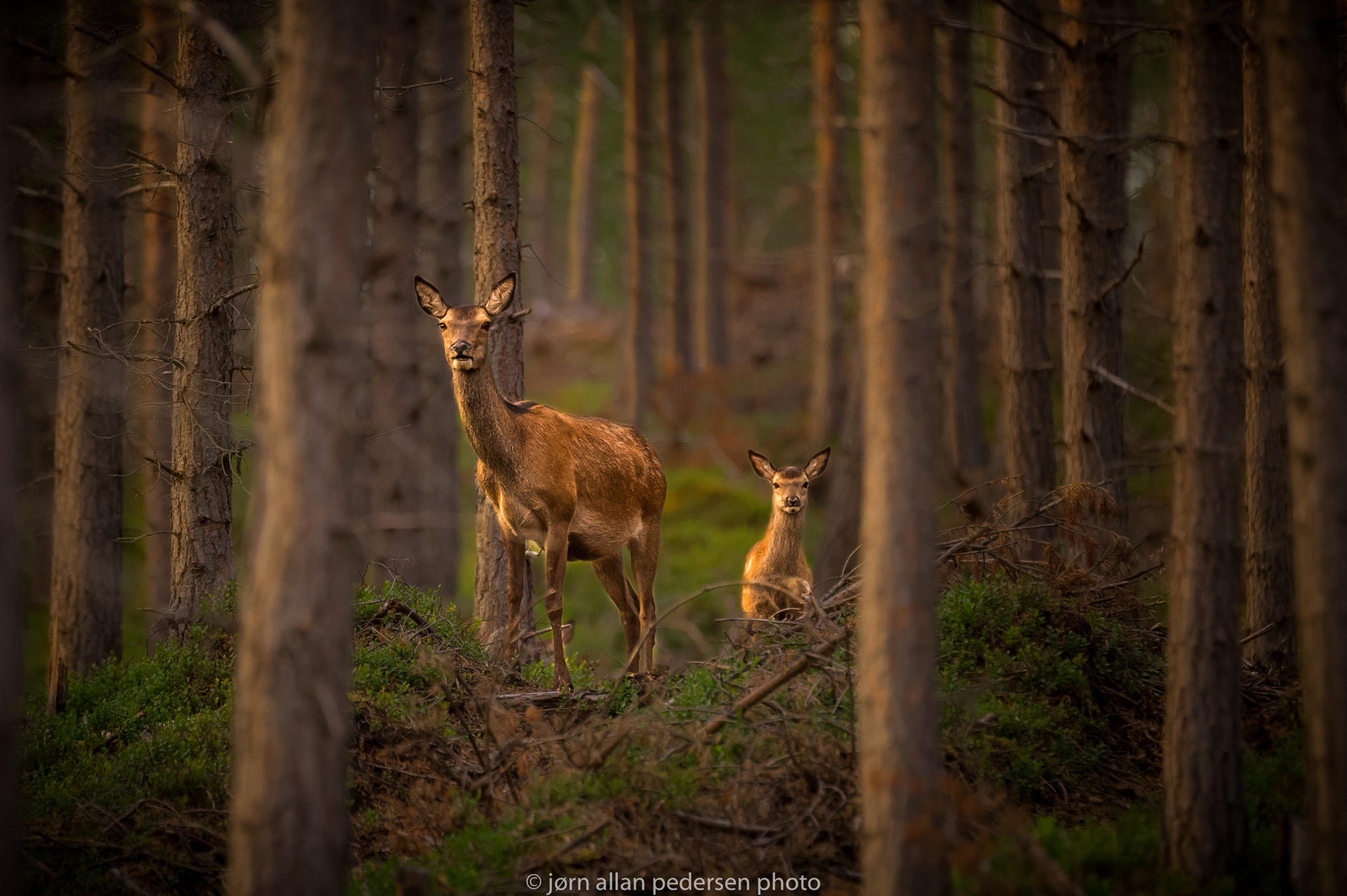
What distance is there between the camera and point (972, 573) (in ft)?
31.9

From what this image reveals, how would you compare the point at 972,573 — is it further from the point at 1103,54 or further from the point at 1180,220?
the point at 1103,54

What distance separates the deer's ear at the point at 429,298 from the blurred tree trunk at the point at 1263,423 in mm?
7016

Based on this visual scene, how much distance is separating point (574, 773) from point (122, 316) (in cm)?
835

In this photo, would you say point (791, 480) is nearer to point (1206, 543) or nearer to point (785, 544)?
point (785, 544)

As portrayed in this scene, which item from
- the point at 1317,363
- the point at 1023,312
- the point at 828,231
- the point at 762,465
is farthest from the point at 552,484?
the point at 828,231

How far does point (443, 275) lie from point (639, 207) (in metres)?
7.73

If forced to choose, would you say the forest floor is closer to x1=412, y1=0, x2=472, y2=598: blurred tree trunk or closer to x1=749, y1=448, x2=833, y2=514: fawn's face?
x1=749, y1=448, x2=833, y2=514: fawn's face

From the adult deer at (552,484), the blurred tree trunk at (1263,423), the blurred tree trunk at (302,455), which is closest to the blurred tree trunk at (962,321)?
the blurred tree trunk at (1263,423)

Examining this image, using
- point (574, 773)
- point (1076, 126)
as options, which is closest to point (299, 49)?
point (574, 773)

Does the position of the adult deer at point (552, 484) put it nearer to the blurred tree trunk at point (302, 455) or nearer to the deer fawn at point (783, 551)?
the deer fawn at point (783, 551)

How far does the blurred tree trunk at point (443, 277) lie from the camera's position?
16.4 metres

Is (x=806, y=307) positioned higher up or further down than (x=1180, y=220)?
higher up

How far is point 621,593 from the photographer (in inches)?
441

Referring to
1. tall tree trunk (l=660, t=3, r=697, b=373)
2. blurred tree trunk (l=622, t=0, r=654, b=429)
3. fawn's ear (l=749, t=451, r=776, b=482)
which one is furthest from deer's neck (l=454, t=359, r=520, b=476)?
tall tree trunk (l=660, t=3, r=697, b=373)
